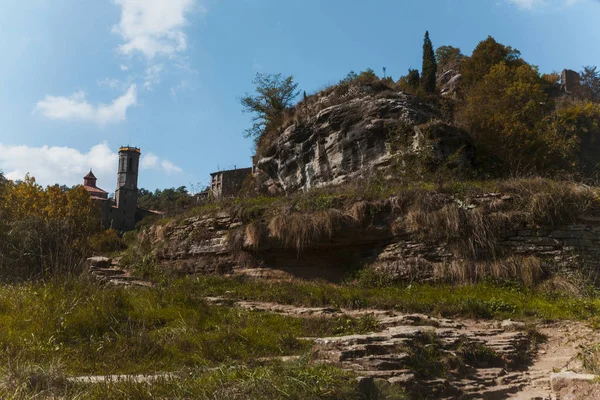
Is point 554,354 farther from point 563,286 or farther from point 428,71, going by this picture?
point 428,71

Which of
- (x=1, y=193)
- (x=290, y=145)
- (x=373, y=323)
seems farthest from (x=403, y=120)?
(x=1, y=193)

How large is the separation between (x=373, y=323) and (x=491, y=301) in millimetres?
2842

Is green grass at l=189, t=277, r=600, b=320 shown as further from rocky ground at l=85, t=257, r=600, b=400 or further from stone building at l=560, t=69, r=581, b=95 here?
stone building at l=560, t=69, r=581, b=95

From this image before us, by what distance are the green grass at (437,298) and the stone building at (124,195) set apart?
182 ft

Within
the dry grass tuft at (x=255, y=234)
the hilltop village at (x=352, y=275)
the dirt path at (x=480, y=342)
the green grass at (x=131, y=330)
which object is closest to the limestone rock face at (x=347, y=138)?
the hilltop village at (x=352, y=275)

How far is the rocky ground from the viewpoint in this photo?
4629 millimetres

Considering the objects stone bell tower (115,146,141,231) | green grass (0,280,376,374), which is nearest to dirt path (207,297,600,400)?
green grass (0,280,376,374)

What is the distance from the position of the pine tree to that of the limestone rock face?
6.90 meters

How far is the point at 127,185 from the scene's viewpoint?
72688 mm

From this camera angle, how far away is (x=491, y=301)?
858 cm

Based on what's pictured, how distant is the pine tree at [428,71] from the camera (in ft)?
76.7

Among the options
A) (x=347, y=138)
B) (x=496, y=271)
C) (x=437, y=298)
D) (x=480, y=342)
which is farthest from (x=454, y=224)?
(x=347, y=138)

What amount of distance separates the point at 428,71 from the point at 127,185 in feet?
197

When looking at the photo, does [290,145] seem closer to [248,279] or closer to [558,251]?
[248,279]
